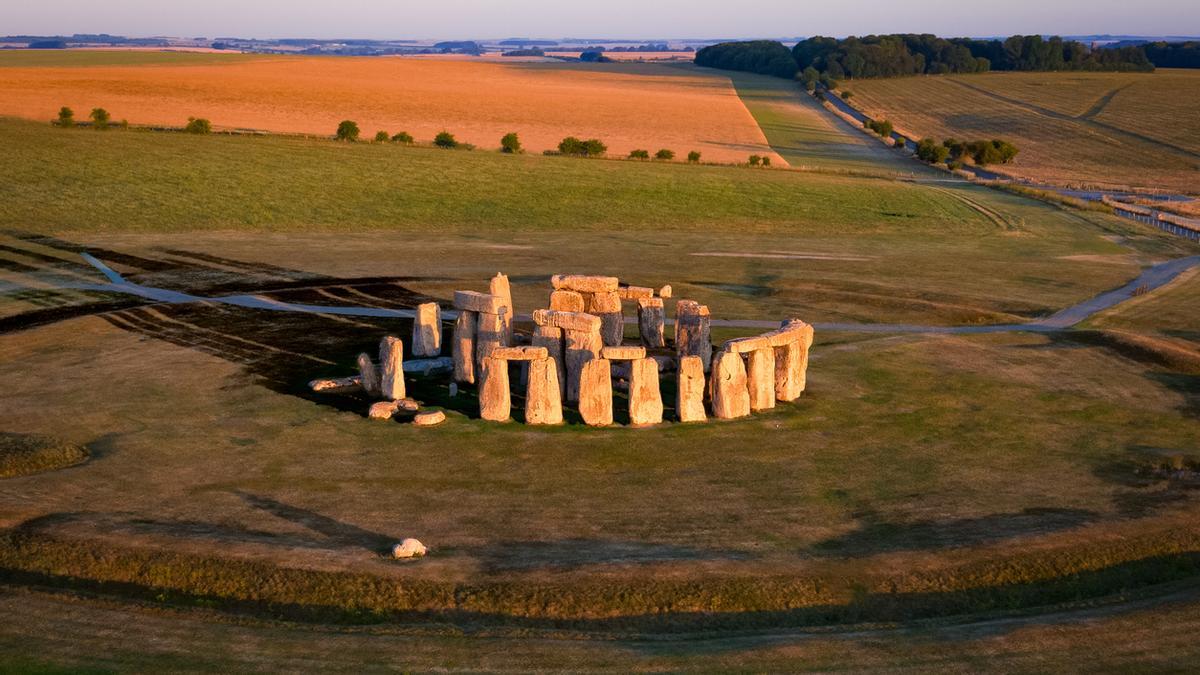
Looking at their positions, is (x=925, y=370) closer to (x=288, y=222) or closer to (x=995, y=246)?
(x=995, y=246)

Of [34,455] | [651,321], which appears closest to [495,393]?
[651,321]

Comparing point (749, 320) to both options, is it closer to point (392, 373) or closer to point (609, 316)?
point (609, 316)

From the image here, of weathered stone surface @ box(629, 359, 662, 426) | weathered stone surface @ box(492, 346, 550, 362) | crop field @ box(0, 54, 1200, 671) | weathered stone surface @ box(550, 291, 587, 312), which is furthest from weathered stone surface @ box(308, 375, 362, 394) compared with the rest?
weathered stone surface @ box(629, 359, 662, 426)

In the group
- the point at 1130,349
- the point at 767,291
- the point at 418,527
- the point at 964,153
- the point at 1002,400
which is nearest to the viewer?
the point at 418,527

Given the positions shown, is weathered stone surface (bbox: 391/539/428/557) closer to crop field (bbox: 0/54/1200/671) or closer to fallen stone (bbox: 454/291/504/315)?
crop field (bbox: 0/54/1200/671)

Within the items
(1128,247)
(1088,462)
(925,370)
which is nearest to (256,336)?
(925,370)

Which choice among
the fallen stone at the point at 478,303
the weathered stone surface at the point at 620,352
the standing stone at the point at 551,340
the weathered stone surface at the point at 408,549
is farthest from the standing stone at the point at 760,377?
the weathered stone surface at the point at 408,549
